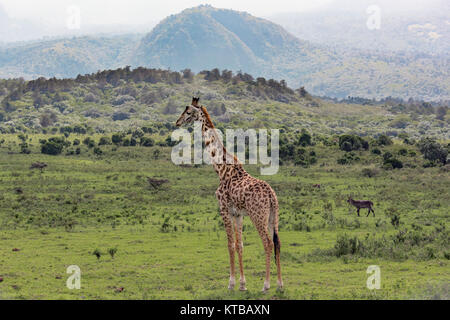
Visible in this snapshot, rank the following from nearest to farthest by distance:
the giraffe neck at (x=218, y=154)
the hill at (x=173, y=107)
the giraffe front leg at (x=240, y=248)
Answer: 1. the giraffe front leg at (x=240, y=248)
2. the giraffe neck at (x=218, y=154)
3. the hill at (x=173, y=107)

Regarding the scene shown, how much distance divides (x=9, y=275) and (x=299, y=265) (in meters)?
9.24

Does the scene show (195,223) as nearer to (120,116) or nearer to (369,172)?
(369,172)

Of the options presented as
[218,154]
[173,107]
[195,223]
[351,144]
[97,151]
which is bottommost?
[195,223]

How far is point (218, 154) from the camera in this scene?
14.3 meters

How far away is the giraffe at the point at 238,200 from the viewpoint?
12.9 m

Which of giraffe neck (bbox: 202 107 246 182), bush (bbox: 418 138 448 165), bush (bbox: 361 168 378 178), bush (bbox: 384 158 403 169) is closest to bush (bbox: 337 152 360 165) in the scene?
bush (bbox: 384 158 403 169)

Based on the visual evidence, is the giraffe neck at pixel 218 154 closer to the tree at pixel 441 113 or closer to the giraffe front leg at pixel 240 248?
the giraffe front leg at pixel 240 248

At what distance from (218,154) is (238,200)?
1.63 metres

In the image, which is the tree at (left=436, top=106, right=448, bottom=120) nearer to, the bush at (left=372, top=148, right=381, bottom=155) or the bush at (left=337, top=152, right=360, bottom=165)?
the bush at (left=372, top=148, right=381, bottom=155)

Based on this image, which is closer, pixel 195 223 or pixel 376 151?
pixel 195 223

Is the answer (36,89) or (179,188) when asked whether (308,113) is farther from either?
(179,188)

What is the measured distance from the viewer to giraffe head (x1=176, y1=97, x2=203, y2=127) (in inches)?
566

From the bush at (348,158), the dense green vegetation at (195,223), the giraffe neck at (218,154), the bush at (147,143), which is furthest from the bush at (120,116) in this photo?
the giraffe neck at (218,154)

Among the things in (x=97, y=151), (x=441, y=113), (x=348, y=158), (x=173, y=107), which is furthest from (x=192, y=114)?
(x=441, y=113)
